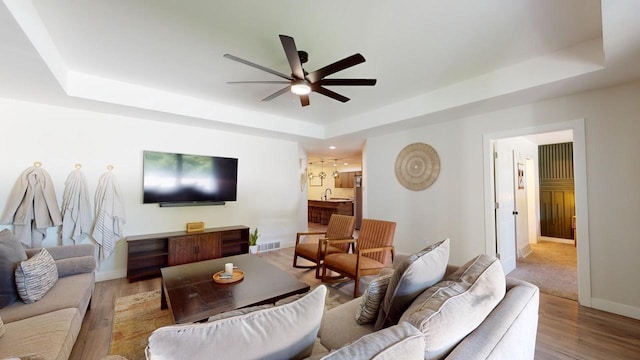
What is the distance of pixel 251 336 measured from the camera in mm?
777

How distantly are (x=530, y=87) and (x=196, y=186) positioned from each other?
475 centimetres

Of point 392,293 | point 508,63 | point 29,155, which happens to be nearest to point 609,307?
point 508,63

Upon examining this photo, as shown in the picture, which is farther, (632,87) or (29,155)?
(29,155)

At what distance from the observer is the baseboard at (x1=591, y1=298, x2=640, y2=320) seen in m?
2.52

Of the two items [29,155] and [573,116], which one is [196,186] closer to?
[29,155]

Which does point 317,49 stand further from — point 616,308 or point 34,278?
point 616,308

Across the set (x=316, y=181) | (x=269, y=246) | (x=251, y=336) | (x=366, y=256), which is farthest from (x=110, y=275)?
(x=316, y=181)

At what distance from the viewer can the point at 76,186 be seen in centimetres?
333

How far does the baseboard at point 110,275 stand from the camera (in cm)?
353

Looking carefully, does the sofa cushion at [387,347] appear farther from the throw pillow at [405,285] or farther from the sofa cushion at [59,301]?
the sofa cushion at [59,301]

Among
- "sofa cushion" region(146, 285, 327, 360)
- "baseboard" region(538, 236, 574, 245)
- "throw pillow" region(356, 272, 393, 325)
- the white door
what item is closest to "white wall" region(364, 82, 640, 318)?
the white door

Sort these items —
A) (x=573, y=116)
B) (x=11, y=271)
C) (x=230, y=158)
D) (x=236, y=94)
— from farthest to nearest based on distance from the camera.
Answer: (x=230, y=158) < (x=236, y=94) < (x=573, y=116) < (x=11, y=271)

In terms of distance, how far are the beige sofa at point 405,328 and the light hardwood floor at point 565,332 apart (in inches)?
46.9

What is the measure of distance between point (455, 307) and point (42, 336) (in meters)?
2.24
